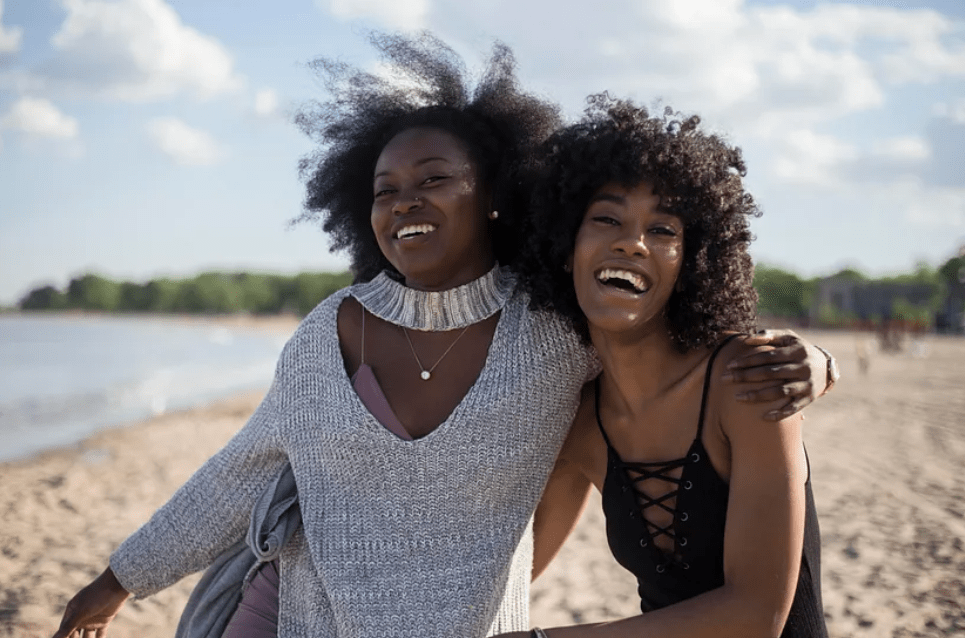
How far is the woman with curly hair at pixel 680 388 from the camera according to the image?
2.12m

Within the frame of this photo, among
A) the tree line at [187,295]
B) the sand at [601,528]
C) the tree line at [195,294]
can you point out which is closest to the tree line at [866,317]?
the sand at [601,528]

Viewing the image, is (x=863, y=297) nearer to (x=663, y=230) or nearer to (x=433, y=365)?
(x=433, y=365)

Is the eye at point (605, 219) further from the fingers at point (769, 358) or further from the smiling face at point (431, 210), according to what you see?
the smiling face at point (431, 210)

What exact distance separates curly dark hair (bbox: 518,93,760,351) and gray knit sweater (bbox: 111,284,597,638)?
423 millimetres

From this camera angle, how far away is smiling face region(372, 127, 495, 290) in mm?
2793

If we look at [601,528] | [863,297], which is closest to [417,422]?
[601,528]

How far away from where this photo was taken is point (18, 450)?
43.7 feet

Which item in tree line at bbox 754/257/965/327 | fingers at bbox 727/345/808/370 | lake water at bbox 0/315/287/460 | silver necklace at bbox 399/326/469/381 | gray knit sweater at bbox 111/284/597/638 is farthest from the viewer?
tree line at bbox 754/257/965/327

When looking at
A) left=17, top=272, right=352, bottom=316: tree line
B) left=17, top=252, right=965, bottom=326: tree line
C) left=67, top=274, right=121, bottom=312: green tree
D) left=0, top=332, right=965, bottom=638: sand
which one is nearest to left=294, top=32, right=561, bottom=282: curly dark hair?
left=0, top=332, right=965, bottom=638: sand

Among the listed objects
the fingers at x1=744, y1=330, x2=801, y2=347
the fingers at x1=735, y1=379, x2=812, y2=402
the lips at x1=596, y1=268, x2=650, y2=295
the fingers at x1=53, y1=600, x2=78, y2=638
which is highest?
the lips at x1=596, y1=268, x2=650, y2=295

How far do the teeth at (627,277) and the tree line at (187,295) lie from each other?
366ft

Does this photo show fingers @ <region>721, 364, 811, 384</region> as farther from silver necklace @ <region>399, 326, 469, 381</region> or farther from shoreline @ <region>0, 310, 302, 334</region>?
shoreline @ <region>0, 310, 302, 334</region>

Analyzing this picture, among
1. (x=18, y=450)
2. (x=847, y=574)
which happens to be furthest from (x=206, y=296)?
(x=847, y=574)

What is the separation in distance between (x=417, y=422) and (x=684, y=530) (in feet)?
2.88
